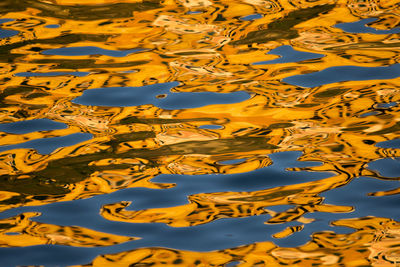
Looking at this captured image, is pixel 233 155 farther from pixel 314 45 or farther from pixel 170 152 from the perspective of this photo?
pixel 314 45

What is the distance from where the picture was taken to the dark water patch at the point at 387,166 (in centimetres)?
226

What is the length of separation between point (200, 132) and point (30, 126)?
794mm

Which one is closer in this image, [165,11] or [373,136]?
[373,136]

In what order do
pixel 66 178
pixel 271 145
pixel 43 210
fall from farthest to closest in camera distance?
pixel 271 145
pixel 66 178
pixel 43 210

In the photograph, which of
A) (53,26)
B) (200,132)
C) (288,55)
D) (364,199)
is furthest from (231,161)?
(53,26)

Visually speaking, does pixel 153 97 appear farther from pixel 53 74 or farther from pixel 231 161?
pixel 231 161

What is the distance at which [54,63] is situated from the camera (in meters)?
3.40

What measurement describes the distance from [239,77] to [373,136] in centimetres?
86

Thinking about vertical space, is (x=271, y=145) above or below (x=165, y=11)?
below

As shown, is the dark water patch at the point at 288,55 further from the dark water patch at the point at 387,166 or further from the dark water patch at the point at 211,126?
the dark water patch at the point at 387,166

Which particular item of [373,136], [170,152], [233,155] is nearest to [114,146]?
[170,152]

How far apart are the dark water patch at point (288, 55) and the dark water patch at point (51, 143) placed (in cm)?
109

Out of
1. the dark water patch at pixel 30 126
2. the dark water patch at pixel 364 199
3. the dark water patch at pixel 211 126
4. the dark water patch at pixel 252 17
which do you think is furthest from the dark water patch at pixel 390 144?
the dark water patch at pixel 252 17

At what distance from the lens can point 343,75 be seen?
3.11m
